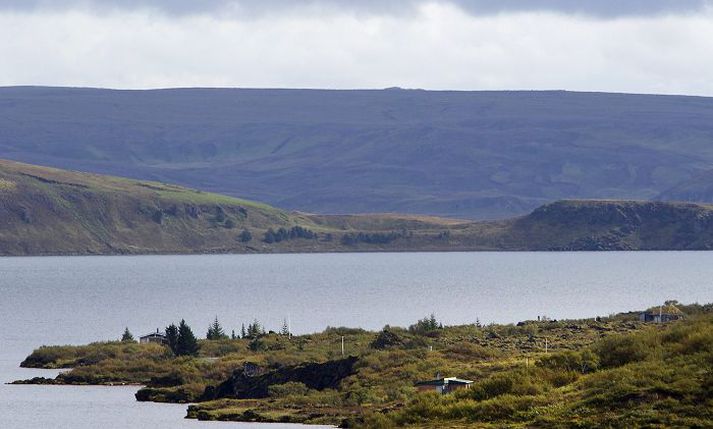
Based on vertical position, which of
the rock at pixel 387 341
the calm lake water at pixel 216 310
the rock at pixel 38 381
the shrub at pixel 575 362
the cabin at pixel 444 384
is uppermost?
the calm lake water at pixel 216 310

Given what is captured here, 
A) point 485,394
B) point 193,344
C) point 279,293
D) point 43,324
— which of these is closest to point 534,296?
point 279,293

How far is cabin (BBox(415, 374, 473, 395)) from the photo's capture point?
6300cm

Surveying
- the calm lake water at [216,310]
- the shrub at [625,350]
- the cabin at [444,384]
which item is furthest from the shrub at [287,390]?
the shrub at [625,350]

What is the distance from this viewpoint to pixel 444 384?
210 ft

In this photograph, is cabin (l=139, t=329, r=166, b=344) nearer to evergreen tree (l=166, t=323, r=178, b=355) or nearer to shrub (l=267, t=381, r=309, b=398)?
evergreen tree (l=166, t=323, r=178, b=355)

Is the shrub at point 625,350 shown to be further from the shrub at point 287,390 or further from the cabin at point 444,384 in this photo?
the shrub at point 287,390

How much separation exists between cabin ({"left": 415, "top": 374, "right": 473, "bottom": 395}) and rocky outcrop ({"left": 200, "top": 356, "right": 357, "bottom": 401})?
31.3 ft

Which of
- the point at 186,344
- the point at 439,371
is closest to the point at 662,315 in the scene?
the point at 186,344

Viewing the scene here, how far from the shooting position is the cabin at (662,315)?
325 ft

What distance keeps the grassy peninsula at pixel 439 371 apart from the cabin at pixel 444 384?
1.19 metres

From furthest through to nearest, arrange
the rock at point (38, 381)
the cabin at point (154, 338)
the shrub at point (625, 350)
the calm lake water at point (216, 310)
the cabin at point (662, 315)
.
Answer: the cabin at point (154, 338) → the cabin at point (662, 315) → the rock at point (38, 381) → the calm lake water at point (216, 310) → the shrub at point (625, 350)

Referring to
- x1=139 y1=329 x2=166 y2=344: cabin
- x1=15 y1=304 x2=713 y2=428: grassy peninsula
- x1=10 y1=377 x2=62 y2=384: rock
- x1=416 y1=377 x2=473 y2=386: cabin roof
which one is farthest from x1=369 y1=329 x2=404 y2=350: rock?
x1=139 y1=329 x2=166 y2=344: cabin

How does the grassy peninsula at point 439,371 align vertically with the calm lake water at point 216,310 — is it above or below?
below

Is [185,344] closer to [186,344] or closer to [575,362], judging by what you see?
[186,344]
